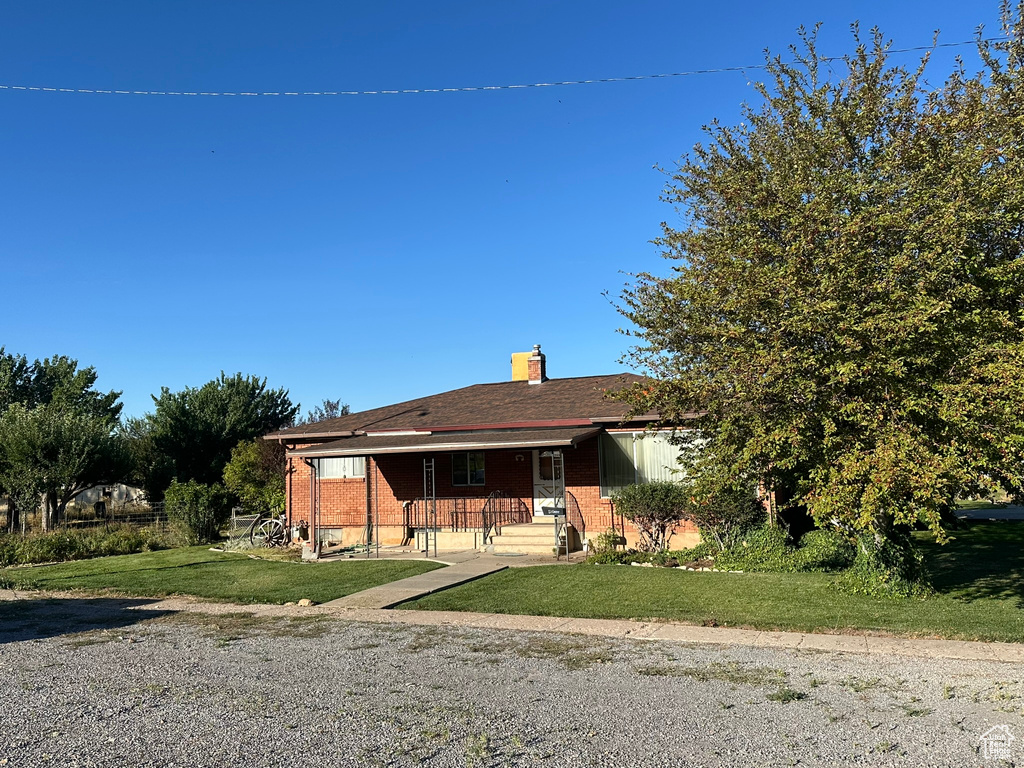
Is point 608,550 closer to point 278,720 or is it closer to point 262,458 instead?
point 278,720

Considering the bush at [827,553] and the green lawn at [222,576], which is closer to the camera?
the green lawn at [222,576]

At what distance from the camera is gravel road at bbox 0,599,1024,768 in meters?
5.02

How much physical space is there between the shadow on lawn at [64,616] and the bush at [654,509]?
9.21 meters

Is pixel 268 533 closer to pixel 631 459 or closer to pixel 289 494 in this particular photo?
pixel 289 494

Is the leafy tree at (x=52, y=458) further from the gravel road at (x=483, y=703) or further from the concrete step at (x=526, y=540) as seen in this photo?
the gravel road at (x=483, y=703)

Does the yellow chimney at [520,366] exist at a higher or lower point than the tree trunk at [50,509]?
higher

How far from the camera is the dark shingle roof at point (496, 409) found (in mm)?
18406

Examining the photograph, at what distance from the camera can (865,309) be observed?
28.3 ft

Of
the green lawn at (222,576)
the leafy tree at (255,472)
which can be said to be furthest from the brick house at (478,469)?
the leafy tree at (255,472)

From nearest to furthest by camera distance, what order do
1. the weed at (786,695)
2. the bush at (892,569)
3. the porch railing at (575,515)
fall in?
the weed at (786,695) → the bush at (892,569) → the porch railing at (575,515)

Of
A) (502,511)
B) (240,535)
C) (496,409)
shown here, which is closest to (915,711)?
(502,511)

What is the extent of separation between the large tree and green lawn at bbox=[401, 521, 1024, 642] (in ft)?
4.10

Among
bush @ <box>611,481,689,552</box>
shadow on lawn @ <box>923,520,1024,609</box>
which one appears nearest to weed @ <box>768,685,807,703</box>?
shadow on lawn @ <box>923,520,1024,609</box>

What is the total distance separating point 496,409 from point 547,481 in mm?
2933
